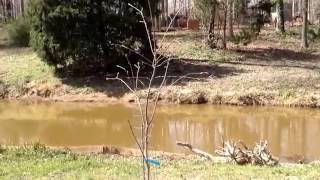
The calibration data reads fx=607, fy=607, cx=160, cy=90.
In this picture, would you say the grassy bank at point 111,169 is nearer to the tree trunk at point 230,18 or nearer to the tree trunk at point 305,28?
the tree trunk at point 230,18

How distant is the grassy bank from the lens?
862 centimetres

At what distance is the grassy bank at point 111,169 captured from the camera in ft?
28.3

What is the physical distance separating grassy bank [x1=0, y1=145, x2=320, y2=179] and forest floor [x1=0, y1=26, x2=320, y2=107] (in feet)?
27.5

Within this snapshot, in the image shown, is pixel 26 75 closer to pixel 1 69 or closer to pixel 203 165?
pixel 1 69

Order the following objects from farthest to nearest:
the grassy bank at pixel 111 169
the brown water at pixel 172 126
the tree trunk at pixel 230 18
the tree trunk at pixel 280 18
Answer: the tree trunk at pixel 280 18 → the tree trunk at pixel 230 18 → the brown water at pixel 172 126 → the grassy bank at pixel 111 169

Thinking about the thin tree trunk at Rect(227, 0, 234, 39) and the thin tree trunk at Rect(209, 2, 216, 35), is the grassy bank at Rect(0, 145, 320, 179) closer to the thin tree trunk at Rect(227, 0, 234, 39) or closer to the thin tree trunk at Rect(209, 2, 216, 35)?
the thin tree trunk at Rect(209, 2, 216, 35)

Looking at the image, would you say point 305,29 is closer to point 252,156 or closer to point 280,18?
point 280,18

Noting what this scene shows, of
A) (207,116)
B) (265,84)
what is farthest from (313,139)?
(265,84)

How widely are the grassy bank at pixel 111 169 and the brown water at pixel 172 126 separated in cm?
380

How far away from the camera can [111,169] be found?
30.1ft

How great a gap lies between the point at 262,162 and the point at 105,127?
8.08 m

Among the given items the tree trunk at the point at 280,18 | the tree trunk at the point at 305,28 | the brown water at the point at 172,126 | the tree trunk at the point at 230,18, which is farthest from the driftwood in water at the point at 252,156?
the tree trunk at the point at 280,18

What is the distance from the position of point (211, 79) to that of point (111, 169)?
41.8 ft

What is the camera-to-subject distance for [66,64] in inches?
919
